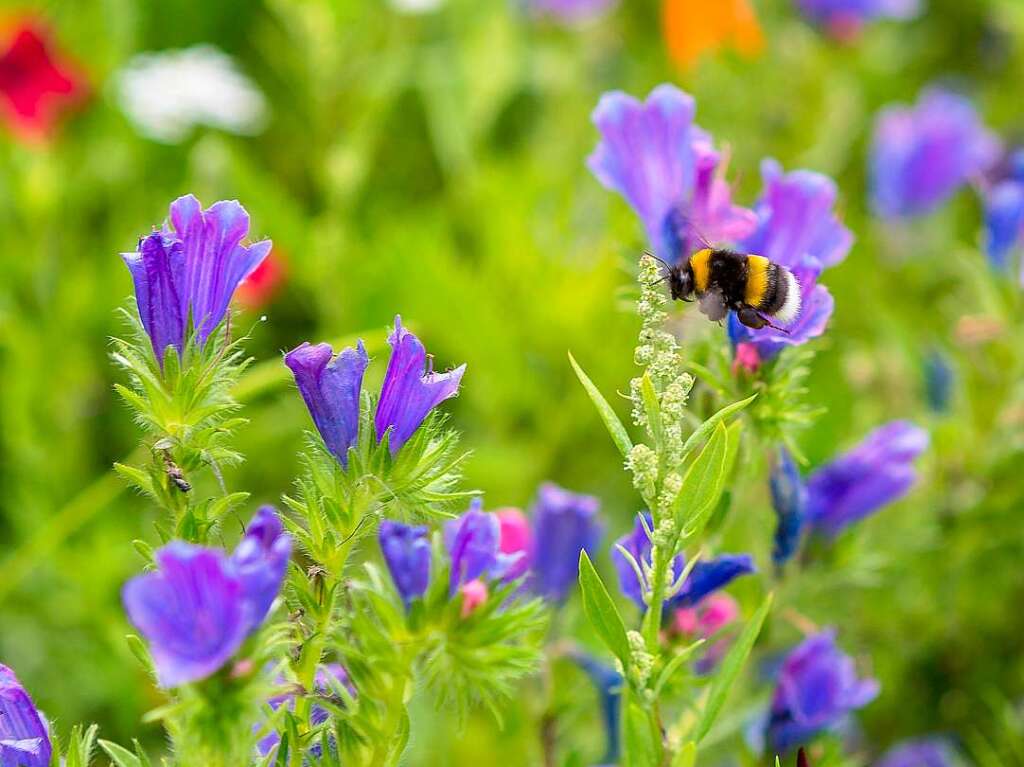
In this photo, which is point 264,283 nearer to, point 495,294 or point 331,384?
point 495,294

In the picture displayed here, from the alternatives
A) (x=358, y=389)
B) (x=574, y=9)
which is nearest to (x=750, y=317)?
(x=358, y=389)

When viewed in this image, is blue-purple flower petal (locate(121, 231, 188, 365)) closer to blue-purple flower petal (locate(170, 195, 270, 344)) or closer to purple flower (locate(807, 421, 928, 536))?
blue-purple flower petal (locate(170, 195, 270, 344))

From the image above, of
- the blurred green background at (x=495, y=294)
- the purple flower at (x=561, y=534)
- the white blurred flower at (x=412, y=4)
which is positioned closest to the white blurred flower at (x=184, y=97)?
the blurred green background at (x=495, y=294)

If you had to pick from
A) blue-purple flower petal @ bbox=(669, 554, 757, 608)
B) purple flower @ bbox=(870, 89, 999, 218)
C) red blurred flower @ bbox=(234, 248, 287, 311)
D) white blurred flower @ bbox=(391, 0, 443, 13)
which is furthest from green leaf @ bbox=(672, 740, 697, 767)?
white blurred flower @ bbox=(391, 0, 443, 13)

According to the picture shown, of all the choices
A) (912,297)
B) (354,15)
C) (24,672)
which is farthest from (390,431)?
(912,297)

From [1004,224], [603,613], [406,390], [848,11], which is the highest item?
[848,11]

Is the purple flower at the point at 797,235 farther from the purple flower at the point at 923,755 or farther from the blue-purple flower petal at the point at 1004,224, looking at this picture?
the purple flower at the point at 923,755
